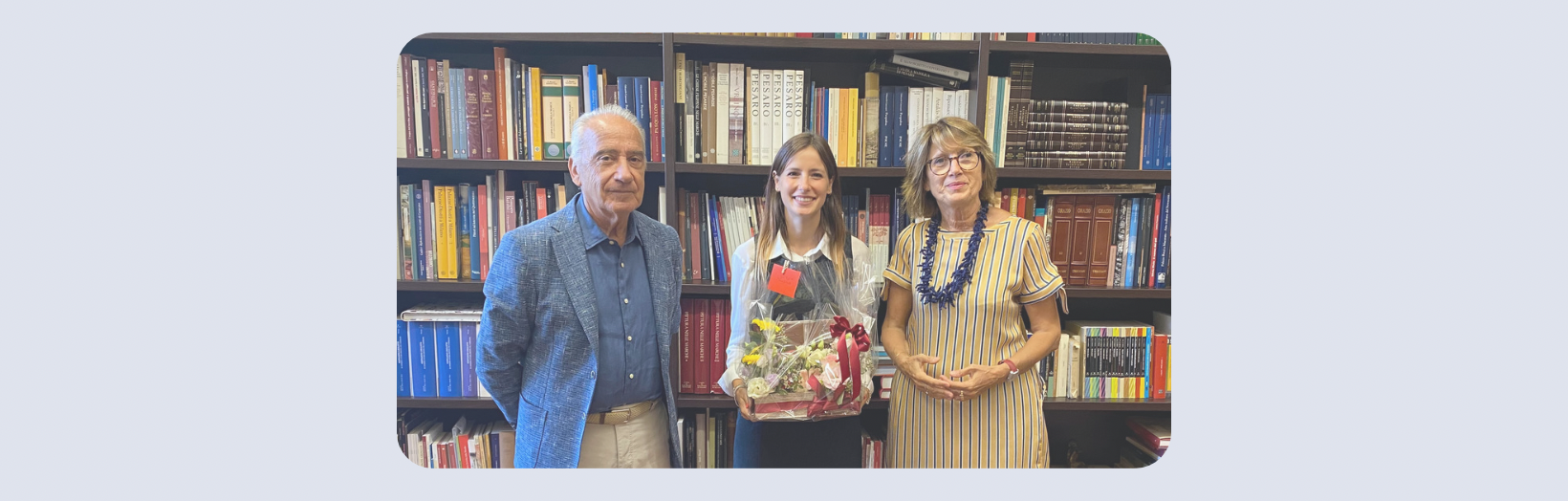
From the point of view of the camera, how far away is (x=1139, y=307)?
214 centimetres

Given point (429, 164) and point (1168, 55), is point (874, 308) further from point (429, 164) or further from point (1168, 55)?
point (429, 164)

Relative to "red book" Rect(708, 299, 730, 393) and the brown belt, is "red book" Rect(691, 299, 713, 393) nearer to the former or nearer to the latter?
"red book" Rect(708, 299, 730, 393)

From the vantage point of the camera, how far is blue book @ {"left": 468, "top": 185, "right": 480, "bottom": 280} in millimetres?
1967

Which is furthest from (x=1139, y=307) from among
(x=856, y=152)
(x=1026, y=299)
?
(x=856, y=152)

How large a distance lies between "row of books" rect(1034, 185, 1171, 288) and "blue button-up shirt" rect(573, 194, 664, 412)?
1.05m

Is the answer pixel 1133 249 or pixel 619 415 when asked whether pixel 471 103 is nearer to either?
pixel 619 415

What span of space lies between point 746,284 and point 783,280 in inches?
4.0

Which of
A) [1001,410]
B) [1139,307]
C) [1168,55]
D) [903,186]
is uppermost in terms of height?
[1168,55]

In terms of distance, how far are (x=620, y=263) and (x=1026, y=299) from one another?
103cm

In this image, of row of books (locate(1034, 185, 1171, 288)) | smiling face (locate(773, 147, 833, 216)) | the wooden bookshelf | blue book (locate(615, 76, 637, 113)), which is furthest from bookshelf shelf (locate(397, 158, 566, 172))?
row of books (locate(1034, 185, 1171, 288))

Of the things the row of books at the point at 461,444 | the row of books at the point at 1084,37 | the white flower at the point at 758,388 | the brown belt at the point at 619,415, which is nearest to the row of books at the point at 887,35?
the row of books at the point at 1084,37

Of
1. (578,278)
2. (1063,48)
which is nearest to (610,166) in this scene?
(578,278)

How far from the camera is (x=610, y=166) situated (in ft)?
6.20

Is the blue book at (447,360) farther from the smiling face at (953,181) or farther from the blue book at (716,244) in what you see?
the smiling face at (953,181)
